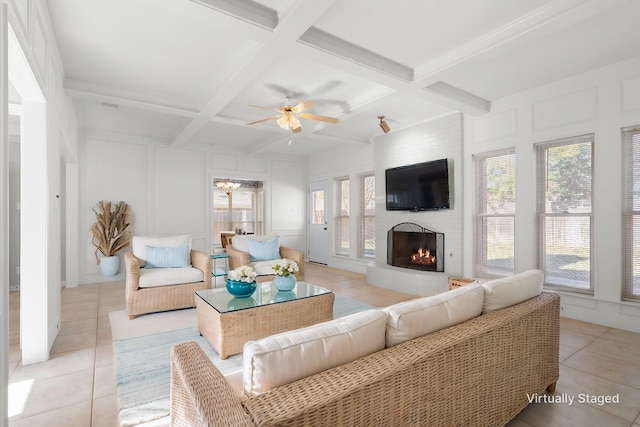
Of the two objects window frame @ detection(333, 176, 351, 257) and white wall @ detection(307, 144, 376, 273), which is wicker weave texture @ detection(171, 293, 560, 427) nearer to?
white wall @ detection(307, 144, 376, 273)

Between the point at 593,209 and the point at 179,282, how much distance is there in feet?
15.8

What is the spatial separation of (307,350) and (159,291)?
319 cm

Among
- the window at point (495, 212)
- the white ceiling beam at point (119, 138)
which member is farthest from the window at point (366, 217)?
the white ceiling beam at point (119, 138)

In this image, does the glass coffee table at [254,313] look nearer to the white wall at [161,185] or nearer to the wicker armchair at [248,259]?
the wicker armchair at [248,259]

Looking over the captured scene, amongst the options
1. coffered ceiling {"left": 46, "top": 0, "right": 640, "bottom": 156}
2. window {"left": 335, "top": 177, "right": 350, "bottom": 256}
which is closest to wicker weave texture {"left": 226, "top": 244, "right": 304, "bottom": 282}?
coffered ceiling {"left": 46, "top": 0, "right": 640, "bottom": 156}

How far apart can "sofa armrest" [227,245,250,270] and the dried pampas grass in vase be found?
7.52ft

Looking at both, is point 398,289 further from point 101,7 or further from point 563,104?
point 101,7

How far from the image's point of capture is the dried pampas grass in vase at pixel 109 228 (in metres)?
5.60

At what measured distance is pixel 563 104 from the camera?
12.3ft

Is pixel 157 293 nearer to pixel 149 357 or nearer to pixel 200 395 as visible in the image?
pixel 149 357

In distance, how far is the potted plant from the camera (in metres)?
5.58

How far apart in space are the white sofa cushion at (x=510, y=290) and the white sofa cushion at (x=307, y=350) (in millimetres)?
778

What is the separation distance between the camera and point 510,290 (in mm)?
1893

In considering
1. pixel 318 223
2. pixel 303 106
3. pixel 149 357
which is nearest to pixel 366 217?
pixel 318 223
